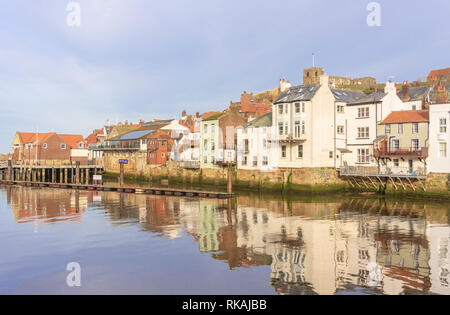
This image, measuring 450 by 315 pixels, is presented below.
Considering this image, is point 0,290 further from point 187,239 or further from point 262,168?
point 262,168

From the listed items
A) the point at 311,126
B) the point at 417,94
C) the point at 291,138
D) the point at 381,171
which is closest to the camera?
the point at 381,171

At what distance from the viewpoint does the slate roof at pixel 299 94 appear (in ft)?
167

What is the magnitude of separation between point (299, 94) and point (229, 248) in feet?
110

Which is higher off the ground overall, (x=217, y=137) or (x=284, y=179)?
(x=217, y=137)

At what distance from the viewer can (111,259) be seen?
20.7 m

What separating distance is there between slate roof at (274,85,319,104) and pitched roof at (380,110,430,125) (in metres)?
8.98

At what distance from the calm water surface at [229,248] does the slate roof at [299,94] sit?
1594 centimetres

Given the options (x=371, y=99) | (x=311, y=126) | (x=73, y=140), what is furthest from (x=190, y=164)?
(x=73, y=140)

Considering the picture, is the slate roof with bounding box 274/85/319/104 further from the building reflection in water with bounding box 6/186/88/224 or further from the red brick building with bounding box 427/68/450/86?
the red brick building with bounding box 427/68/450/86

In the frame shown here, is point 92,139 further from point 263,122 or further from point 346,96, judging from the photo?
point 346,96

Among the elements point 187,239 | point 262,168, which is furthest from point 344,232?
point 262,168

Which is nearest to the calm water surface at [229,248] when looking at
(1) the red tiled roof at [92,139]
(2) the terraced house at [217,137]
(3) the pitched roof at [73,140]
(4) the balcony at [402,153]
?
(4) the balcony at [402,153]

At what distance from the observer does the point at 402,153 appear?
45656 mm

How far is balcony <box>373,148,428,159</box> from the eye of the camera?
43.8 metres
